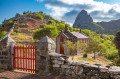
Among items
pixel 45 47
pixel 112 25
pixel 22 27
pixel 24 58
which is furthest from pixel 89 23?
pixel 45 47

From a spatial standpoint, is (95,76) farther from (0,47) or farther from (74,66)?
(0,47)

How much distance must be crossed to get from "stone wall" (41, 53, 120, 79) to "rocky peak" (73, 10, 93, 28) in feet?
518

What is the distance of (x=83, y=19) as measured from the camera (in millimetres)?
169375

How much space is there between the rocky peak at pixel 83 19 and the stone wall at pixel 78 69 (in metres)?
158

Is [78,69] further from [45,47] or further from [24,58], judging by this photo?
[24,58]

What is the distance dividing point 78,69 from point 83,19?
170 m

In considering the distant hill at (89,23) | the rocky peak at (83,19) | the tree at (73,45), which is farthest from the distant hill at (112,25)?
the tree at (73,45)

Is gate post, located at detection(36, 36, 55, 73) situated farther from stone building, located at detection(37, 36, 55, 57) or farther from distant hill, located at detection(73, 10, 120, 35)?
distant hill, located at detection(73, 10, 120, 35)

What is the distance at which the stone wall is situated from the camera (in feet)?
17.0

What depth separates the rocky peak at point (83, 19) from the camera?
16281 cm

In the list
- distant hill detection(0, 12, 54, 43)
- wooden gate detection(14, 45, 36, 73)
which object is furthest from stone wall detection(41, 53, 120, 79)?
distant hill detection(0, 12, 54, 43)

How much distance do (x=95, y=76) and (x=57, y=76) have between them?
204cm

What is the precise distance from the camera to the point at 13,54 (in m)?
7.77

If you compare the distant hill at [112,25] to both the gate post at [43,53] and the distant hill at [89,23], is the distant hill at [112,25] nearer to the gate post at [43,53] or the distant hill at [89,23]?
the distant hill at [89,23]
